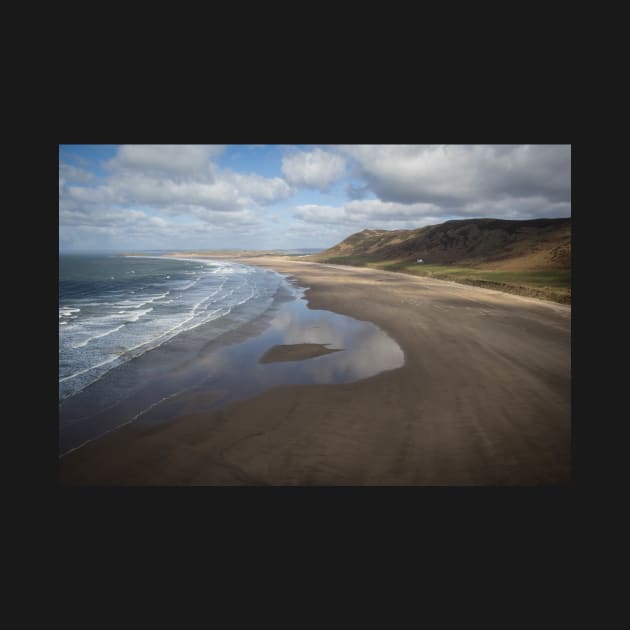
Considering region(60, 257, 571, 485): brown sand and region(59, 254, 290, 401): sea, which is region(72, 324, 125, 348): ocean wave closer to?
region(59, 254, 290, 401): sea

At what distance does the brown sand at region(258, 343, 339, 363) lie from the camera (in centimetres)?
1000

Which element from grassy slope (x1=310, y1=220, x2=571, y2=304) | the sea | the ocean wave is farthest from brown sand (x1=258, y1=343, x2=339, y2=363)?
grassy slope (x1=310, y1=220, x2=571, y2=304)

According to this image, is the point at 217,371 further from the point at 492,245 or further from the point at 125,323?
the point at 492,245

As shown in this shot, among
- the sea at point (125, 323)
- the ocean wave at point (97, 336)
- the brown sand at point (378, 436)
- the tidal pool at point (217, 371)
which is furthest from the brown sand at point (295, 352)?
the ocean wave at point (97, 336)

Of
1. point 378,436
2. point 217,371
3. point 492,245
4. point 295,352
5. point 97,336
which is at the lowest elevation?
point 378,436

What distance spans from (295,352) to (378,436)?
5520mm

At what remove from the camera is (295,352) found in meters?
10.6

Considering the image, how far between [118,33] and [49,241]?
5.99ft

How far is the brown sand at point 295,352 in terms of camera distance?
10.0 m

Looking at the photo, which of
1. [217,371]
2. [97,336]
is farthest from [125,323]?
[217,371]

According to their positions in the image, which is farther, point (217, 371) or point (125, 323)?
point (125, 323)

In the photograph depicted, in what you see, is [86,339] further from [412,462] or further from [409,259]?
[409,259]

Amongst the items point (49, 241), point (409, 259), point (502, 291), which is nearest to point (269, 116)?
point (49, 241)

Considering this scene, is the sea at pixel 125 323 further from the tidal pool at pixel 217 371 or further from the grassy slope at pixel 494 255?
the grassy slope at pixel 494 255
